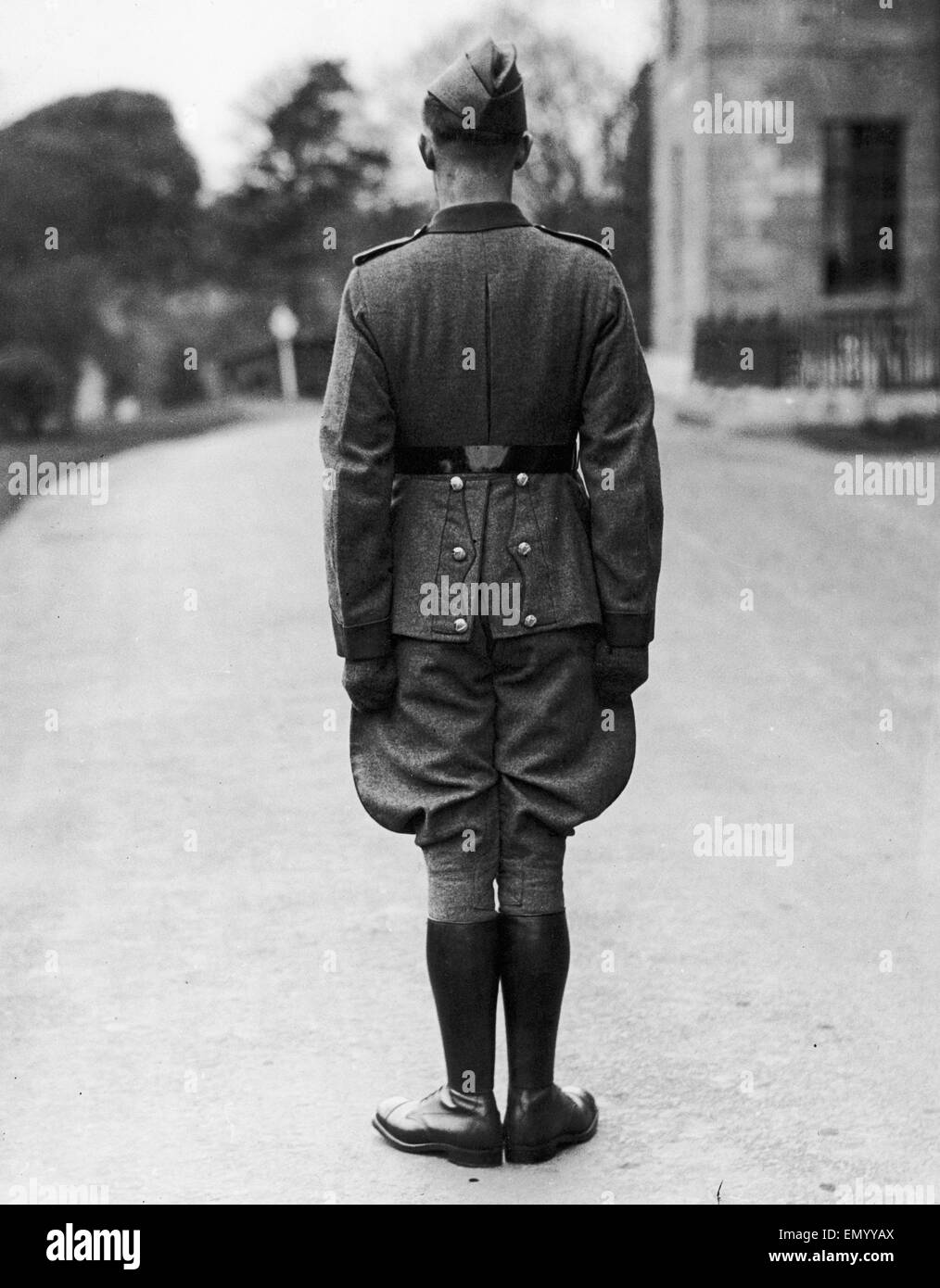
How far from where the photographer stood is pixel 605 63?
854 inches

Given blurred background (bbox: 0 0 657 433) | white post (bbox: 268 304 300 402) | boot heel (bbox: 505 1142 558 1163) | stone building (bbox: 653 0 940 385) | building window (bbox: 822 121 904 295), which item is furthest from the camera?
building window (bbox: 822 121 904 295)

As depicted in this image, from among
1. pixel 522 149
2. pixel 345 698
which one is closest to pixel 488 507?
pixel 522 149

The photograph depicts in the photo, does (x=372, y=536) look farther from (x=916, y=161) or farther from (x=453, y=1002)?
(x=916, y=161)

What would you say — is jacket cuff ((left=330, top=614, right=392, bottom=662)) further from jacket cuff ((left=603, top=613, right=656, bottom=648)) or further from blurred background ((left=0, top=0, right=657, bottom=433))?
blurred background ((left=0, top=0, right=657, bottom=433))

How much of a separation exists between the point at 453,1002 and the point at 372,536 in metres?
0.95

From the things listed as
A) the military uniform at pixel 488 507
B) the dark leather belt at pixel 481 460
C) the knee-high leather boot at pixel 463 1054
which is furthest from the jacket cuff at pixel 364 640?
the knee-high leather boot at pixel 463 1054

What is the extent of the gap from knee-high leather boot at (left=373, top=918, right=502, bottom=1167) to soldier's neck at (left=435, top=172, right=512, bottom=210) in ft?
4.71

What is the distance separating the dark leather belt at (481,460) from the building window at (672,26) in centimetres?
2073

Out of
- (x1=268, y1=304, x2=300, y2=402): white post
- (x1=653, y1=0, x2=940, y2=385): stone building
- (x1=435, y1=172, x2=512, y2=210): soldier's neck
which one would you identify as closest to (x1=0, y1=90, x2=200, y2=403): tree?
(x1=268, y1=304, x2=300, y2=402): white post

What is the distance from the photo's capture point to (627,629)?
11.0 ft

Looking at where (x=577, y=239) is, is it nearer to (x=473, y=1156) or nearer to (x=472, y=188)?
(x=472, y=188)

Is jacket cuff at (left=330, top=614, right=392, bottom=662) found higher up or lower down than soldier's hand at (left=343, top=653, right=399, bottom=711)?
higher up

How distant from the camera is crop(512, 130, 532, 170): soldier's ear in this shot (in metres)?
3.34

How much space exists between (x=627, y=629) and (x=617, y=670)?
9 centimetres
